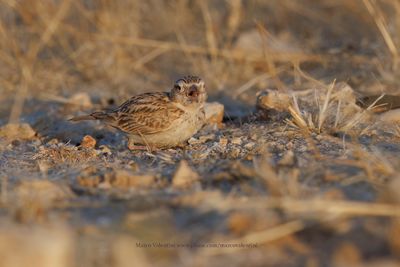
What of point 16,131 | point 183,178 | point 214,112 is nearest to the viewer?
point 183,178

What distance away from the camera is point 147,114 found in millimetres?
6402

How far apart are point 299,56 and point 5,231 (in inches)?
233

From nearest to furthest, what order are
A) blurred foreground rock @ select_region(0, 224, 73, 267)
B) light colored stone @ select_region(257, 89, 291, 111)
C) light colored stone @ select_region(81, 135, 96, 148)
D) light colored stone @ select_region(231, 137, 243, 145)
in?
blurred foreground rock @ select_region(0, 224, 73, 267)
light colored stone @ select_region(231, 137, 243, 145)
light colored stone @ select_region(81, 135, 96, 148)
light colored stone @ select_region(257, 89, 291, 111)

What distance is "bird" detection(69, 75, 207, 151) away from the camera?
6.15m

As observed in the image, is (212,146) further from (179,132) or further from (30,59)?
(30,59)

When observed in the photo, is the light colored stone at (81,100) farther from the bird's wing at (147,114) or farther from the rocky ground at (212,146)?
the bird's wing at (147,114)

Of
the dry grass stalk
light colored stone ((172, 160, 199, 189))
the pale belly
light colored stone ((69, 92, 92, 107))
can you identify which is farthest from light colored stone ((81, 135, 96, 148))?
light colored stone ((172, 160, 199, 189))

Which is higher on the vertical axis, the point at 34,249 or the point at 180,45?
the point at 34,249

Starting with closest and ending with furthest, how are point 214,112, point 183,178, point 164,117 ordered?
point 183,178
point 164,117
point 214,112

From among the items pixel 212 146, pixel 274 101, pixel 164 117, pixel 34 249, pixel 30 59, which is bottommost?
pixel 274 101

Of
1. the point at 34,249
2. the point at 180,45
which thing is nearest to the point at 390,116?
the point at 180,45

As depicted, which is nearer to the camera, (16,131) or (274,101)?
(274,101)

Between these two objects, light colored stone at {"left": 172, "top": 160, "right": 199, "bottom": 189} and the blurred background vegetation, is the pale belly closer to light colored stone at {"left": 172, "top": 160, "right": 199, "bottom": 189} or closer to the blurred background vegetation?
light colored stone at {"left": 172, "top": 160, "right": 199, "bottom": 189}

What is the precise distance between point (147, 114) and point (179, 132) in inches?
17.6
